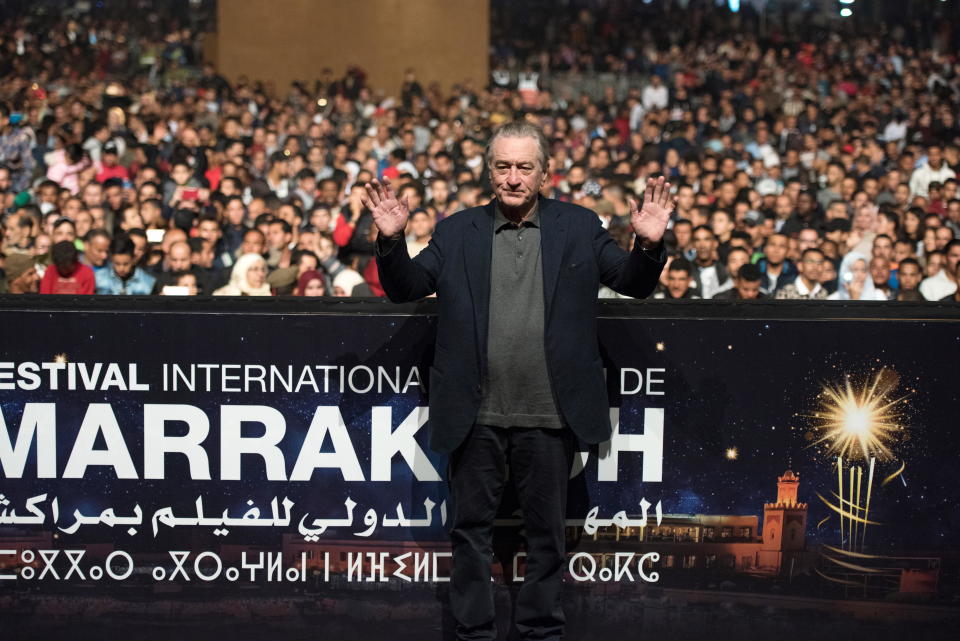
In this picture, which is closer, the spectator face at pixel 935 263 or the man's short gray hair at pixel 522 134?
the man's short gray hair at pixel 522 134

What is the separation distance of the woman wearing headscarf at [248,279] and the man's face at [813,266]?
3884mm

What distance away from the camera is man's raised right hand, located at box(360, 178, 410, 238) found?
3617mm

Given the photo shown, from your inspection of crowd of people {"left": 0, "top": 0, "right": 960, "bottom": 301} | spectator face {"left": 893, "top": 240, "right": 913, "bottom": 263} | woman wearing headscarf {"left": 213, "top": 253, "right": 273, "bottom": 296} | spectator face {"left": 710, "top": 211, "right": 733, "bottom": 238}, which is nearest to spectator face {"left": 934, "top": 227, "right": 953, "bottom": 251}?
crowd of people {"left": 0, "top": 0, "right": 960, "bottom": 301}

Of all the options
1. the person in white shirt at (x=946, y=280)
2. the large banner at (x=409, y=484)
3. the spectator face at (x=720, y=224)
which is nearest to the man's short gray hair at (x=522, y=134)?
the large banner at (x=409, y=484)

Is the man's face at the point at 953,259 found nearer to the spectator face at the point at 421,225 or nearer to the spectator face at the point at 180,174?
the spectator face at the point at 421,225

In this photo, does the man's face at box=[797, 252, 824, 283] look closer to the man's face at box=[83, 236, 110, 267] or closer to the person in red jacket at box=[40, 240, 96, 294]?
the person in red jacket at box=[40, 240, 96, 294]

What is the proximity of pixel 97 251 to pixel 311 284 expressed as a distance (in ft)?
6.87

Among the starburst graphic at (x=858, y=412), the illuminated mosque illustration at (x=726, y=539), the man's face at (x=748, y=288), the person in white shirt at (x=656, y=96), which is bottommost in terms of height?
the illuminated mosque illustration at (x=726, y=539)

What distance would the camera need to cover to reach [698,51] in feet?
82.3

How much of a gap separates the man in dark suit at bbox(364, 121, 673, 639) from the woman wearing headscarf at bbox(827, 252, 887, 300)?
4.90 m

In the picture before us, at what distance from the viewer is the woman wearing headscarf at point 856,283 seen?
8359 millimetres

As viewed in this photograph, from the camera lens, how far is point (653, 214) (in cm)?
360

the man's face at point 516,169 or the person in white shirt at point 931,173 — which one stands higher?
the person in white shirt at point 931,173

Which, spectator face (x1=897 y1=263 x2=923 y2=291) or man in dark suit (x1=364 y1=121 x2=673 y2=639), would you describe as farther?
spectator face (x1=897 y1=263 x2=923 y2=291)
